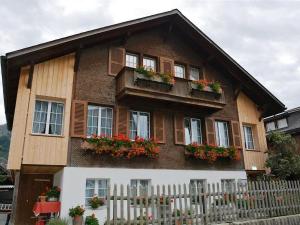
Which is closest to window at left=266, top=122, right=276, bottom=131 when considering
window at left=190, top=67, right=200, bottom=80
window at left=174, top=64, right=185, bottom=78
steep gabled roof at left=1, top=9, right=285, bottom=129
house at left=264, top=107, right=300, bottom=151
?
house at left=264, top=107, right=300, bottom=151

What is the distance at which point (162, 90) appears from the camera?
14.4m

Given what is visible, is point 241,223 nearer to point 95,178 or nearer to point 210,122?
point 95,178

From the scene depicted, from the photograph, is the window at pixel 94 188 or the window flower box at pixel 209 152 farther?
the window flower box at pixel 209 152

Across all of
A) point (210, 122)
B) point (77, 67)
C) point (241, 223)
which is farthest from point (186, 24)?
point (241, 223)

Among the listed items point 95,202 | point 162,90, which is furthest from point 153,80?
point 95,202

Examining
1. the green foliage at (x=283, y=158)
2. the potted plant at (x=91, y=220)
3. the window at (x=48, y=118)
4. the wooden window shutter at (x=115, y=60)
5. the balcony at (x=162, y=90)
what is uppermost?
the wooden window shutter at (x=115, y=60)

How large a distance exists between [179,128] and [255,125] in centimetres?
597

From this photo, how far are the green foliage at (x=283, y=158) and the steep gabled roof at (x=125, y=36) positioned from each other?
7.85 feet

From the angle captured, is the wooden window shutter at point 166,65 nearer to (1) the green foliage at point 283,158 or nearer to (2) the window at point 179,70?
(2) the window at point 179,70

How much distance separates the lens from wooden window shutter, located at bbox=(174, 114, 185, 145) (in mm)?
15276

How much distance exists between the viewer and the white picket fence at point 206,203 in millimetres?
8617

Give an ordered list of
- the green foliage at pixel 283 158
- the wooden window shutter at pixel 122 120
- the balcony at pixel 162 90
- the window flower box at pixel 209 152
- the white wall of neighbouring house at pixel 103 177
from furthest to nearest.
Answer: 1. the green foliage at pixel 283 158
2. the window flower box at pixel 209 152
3. the wooden window shutter at pixel 122 120
4. the balcony at pixel 162 90
5. the white wall of neighbouring house at pixel 103 177

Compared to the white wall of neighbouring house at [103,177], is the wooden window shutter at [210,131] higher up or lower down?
higher up

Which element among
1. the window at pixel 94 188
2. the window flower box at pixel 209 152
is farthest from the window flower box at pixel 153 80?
the window at pixel 94 188
